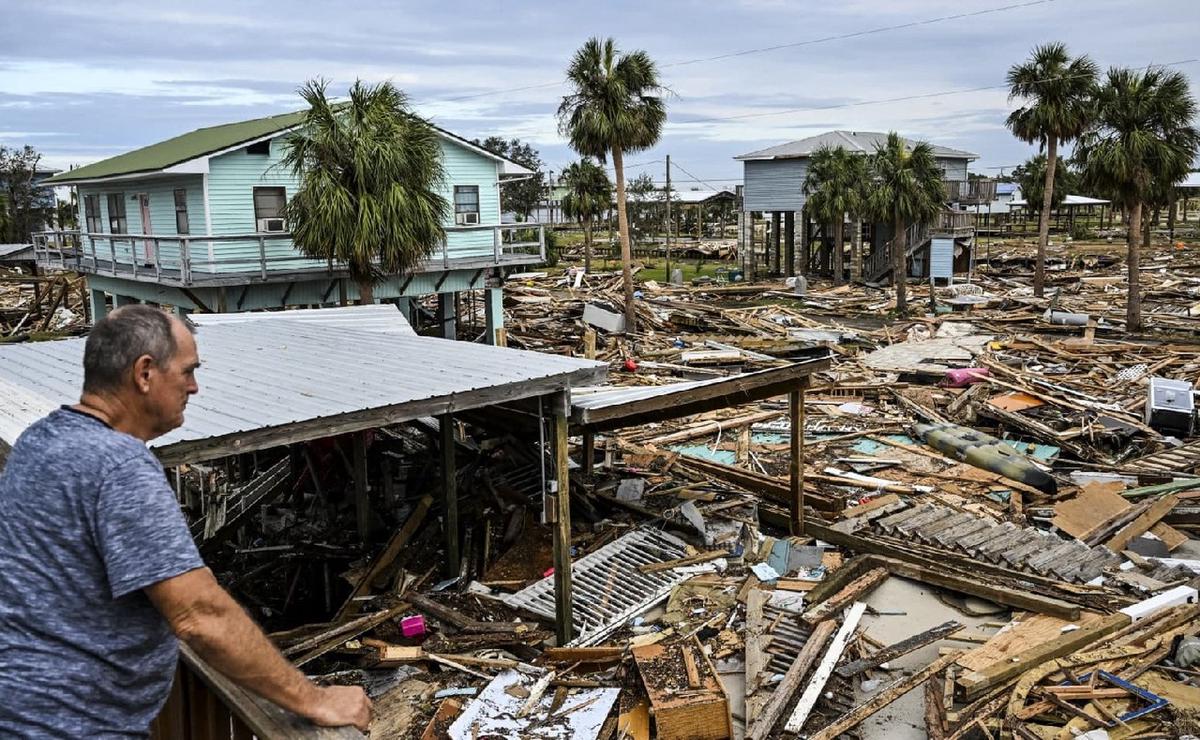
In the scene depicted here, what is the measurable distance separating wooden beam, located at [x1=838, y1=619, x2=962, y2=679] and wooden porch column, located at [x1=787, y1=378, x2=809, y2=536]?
2942 mm

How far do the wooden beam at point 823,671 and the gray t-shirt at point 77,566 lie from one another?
6252 millimetres

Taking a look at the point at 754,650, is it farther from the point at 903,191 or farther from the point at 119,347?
the point at 903,191

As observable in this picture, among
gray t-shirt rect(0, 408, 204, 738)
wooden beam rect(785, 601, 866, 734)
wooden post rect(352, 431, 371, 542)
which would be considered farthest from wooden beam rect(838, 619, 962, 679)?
gray t-shirt rect(0, 408, 204, 738)

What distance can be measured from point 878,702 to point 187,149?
24.0m

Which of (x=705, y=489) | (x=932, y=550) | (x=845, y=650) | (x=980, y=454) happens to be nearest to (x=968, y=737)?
(x=845, y=650)

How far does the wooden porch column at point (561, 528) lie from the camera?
913 cm

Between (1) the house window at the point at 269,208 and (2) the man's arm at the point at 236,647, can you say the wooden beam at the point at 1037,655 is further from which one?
(1) the house window at the point at 269,208

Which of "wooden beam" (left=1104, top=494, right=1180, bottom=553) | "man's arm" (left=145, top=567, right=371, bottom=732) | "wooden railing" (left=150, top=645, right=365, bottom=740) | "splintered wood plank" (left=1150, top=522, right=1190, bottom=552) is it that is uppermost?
"man's arm" (left=145, top=567, right=371, bottom=732)

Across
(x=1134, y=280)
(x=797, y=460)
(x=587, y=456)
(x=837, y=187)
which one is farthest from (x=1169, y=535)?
(x=837, y=187)

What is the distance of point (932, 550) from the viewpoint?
11547 mm

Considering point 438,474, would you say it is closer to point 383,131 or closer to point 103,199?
point 383,131

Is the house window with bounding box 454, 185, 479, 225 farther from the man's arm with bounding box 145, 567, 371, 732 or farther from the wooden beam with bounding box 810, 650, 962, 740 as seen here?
the man's arm with bounding box 145, 567, 371, 732

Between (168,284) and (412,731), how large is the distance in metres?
16.4

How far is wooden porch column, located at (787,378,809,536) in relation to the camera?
40.0 feet
